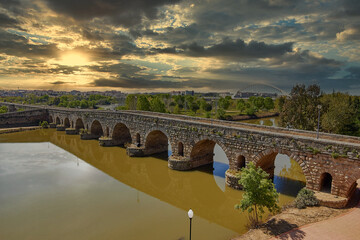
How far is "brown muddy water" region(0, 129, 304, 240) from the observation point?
13.9m

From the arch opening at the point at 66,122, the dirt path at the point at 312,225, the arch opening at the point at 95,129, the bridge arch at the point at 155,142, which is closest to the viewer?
the dirt path at the point at 312,225

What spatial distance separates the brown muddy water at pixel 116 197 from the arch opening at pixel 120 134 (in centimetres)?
412

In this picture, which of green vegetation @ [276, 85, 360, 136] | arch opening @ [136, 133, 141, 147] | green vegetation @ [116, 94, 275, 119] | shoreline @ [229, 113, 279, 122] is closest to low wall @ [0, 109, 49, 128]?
green vegetation @ [116, 94, 275, 119]

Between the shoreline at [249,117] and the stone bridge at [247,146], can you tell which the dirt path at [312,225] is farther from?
the shoreline at [249,117]

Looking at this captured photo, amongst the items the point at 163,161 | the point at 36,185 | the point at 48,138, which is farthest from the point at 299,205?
the point at 48,138

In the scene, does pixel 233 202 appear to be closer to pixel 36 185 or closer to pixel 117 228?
pixel 117 228

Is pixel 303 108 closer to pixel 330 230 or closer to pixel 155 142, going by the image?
pixel 155 142

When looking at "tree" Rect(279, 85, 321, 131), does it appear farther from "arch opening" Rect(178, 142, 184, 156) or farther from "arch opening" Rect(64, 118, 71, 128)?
"arch opening" Rect(64, 118, 71, 128)

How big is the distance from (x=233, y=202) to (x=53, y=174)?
721 inches

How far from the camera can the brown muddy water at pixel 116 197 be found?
45.5 ft

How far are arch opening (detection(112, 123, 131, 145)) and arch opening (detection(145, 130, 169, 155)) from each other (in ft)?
22.6

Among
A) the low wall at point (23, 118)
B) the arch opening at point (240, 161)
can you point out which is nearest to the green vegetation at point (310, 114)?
the arch opening at point (240, 161)

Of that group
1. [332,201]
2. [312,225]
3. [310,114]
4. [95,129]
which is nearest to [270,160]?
[332,201]

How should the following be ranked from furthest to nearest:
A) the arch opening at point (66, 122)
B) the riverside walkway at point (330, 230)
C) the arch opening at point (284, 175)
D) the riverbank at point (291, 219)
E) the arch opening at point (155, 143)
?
the arch opening at point (66, 122), the arch opening at point (155, 143), the arch opening at point (284, 175), the riverbank at point (291, 219), the riverside walkway at point (330, 230)
